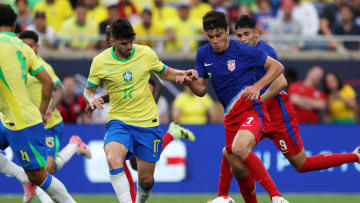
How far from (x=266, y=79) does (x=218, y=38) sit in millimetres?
786

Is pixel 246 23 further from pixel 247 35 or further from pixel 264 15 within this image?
pixel 264 15

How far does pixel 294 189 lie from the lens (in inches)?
530

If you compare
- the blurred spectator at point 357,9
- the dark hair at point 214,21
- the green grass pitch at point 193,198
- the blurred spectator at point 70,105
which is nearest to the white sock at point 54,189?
the dark hair at point 214,21

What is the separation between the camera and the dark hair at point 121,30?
8438mm

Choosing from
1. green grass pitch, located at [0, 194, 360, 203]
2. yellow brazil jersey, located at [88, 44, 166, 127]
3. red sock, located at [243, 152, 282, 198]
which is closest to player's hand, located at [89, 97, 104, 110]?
yellow brazil jersey, located at [88, 44, 166, 127]

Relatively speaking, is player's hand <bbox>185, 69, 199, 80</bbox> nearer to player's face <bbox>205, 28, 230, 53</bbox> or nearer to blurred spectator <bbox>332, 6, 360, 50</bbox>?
player's face <bbox>205, 28, 230, 53</bbox>

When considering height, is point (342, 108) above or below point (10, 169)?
below

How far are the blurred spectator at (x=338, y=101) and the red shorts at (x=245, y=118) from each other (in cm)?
582

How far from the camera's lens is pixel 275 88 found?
9359 mm

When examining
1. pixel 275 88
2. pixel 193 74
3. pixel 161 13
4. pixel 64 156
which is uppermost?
pixel 193 74

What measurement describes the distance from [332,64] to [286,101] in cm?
→ 616

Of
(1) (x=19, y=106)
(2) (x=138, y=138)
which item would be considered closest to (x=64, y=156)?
(2) (x=138, y=138)

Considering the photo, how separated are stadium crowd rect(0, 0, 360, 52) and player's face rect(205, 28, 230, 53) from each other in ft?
22.0

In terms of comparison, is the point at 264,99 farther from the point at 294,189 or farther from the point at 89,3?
the point at 89,3
